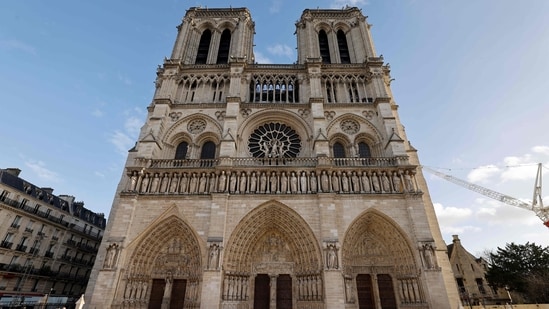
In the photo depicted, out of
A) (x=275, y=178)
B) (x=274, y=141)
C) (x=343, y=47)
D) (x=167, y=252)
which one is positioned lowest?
(x=167, y=252)

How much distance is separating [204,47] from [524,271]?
84.4 ft

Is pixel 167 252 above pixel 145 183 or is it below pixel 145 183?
below

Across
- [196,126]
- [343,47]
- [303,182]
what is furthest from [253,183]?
[343,47]

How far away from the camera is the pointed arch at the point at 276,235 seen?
11.9 metres

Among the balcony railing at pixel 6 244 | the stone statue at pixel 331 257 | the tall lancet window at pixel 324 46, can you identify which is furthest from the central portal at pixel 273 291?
the balcony railing at pixel 6 244

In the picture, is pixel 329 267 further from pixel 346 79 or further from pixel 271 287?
pixel 346 79

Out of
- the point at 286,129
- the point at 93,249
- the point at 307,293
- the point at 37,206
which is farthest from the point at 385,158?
the point at 93,249

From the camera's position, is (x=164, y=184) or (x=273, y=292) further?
(x=164, y=184)

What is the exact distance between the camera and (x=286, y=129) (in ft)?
55.1

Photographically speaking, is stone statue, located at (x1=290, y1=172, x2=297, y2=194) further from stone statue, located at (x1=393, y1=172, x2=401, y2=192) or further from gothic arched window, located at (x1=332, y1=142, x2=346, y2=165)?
stone statue, located at (x1=393, y1=172, x2=401, y2=192)

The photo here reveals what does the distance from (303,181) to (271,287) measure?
4.91 meters

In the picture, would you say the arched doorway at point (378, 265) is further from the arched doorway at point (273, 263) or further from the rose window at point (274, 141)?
the rose window at point (274, 141)

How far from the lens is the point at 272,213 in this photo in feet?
42.1

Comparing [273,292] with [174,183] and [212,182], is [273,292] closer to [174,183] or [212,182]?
[212,182]
